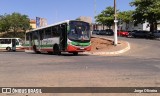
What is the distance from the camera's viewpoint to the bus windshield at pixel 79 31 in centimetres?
3247

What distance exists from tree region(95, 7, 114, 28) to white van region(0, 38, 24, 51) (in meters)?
24.9

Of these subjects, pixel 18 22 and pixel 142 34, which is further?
pixel 18 22

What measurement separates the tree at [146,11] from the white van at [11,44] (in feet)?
Answer: 64.9

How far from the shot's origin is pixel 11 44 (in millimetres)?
64438

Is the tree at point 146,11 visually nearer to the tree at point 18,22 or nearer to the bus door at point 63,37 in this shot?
the tree at point 18,22

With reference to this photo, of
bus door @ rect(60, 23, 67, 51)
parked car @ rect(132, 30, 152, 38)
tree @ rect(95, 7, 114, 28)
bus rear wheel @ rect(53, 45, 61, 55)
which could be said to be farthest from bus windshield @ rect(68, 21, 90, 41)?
tree @ rect(95, 7, 114, 28)

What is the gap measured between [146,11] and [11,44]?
2254 cm

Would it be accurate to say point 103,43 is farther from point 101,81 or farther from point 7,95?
point 7,95

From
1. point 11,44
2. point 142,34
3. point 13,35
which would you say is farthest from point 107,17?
point 11,44

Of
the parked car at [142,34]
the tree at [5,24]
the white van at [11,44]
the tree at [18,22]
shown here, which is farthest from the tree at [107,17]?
the white van at [11,44]

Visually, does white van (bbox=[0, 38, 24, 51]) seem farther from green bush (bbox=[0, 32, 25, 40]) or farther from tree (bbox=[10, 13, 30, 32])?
green bush (bbox=[0, 32, 25, 40])

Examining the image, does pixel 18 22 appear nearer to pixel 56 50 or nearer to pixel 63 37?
pixel 56 50

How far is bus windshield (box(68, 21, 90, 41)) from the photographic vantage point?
32.5 metres

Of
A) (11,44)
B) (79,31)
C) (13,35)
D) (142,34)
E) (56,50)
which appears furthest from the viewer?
(13,35)
